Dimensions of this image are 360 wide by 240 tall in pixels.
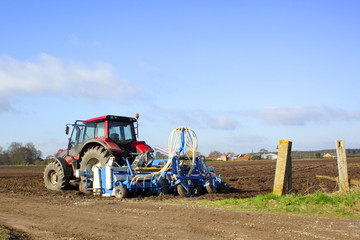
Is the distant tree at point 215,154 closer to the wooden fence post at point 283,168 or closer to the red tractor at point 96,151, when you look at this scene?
the red tractor at point 96,151

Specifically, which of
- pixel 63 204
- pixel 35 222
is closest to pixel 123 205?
pixel 63 204

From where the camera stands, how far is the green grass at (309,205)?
7573 mm

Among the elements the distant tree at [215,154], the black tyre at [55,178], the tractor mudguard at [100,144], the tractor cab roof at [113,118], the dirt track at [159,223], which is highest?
the tractor cab roof at [113,118]

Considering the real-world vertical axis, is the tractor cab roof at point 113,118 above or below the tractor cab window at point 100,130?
above

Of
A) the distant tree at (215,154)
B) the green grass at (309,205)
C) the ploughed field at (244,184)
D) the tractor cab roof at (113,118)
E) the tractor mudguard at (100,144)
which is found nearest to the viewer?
the green grass at (309,205)

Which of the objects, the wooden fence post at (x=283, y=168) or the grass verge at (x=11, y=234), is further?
the wooden fence post at (x=283, y=168)

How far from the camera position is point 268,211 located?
8.07m

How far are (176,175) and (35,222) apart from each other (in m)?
4.84

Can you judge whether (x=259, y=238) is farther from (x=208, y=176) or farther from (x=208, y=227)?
(x=208, y=176)

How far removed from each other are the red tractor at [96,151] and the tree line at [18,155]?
139ft

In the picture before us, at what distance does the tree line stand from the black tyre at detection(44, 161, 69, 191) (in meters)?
41.7

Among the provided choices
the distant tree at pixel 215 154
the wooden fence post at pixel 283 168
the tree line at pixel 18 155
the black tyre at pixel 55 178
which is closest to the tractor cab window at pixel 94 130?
the black tyre at pixel 55 178

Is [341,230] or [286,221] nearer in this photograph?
[341,230]

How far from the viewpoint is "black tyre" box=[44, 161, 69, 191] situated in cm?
1359
